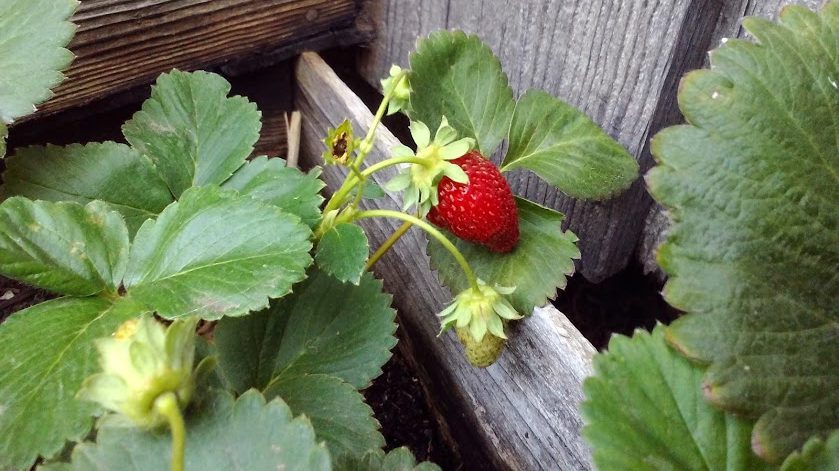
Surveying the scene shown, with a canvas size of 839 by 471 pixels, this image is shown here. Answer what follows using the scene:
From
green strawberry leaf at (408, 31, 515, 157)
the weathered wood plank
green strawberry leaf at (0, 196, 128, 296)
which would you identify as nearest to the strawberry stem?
green strawberry leaf at (408, 31, 515, 157)

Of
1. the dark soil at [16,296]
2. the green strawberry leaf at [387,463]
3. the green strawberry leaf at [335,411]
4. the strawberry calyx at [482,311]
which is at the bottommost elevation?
the dark soil at [16,296]

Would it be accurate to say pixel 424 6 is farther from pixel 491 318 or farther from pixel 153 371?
pixel 153 371

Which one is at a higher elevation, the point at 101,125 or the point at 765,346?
the point at 765,346

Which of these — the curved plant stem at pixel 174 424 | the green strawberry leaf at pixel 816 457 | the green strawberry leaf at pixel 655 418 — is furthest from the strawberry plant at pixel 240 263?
the green strawberry leaf at pixel 816 457

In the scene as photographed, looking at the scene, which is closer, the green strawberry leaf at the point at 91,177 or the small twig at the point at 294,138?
the green strawberry leaf at the point at 91,177

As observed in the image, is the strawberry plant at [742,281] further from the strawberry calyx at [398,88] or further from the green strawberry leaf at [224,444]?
the strawberry calyx at [398,88]

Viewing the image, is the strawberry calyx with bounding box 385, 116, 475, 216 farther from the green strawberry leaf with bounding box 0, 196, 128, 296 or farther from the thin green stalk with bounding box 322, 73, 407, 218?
the green strawberry leaf with bounding box 0, 196, 128, 296

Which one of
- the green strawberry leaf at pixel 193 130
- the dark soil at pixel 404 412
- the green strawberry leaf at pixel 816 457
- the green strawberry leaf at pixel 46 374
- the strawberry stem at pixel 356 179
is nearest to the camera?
the green strawberry leaf at pixel 816 457

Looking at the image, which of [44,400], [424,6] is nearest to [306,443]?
[44,400]
